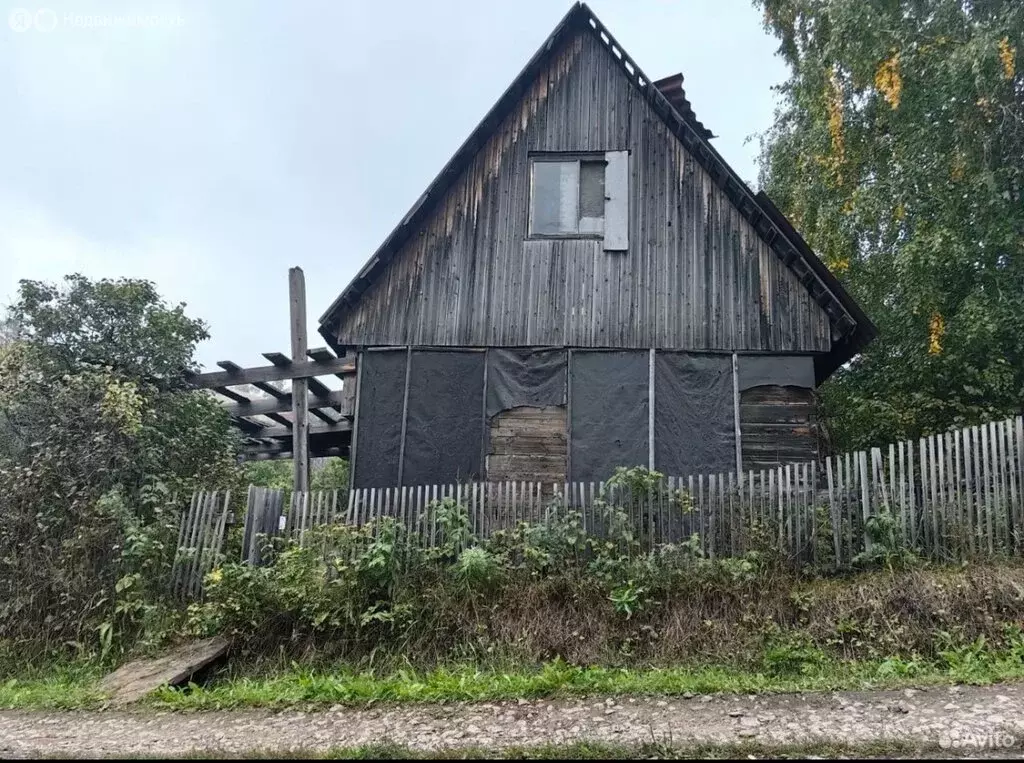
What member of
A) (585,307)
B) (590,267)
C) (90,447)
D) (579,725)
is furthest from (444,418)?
(579,725)

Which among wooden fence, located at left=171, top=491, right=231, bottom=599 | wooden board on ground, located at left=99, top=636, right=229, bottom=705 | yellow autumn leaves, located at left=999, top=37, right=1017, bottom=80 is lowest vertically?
wooden board on ground, located at left=99, top=636, right=229, bottom=705

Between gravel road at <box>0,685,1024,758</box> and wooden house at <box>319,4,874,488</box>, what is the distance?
4837 mm

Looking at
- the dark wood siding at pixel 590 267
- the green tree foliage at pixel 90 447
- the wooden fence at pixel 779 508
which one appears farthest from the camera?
the dark wood siding at pixel 590 267

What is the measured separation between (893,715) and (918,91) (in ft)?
40.4

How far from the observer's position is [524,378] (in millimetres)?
11000

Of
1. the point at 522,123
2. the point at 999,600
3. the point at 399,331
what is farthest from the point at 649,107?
the point at 999,600

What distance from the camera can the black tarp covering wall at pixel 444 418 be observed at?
10766 mm

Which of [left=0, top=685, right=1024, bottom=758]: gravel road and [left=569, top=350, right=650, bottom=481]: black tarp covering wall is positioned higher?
[left=569, top=350, right=650, bottom=481]: black tarp covering wall

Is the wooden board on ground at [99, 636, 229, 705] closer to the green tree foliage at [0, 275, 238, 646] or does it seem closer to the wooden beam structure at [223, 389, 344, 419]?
the green tree foliage at [0, 275, 238, 646]

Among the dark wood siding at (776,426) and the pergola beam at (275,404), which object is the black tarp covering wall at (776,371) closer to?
the dark wood siding at (776,426)

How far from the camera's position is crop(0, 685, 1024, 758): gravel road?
5051 millimetres

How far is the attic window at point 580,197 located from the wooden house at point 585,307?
0.08 ft

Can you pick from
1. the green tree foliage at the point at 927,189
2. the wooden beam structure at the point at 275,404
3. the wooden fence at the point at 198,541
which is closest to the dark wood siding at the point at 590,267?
the wooden beam structure at the point at 275,404

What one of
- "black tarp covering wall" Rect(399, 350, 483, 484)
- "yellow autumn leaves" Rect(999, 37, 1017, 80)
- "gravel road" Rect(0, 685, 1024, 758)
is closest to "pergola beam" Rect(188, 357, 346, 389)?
"black tarp covering wall" Rect(399, 350, 483, 484)
